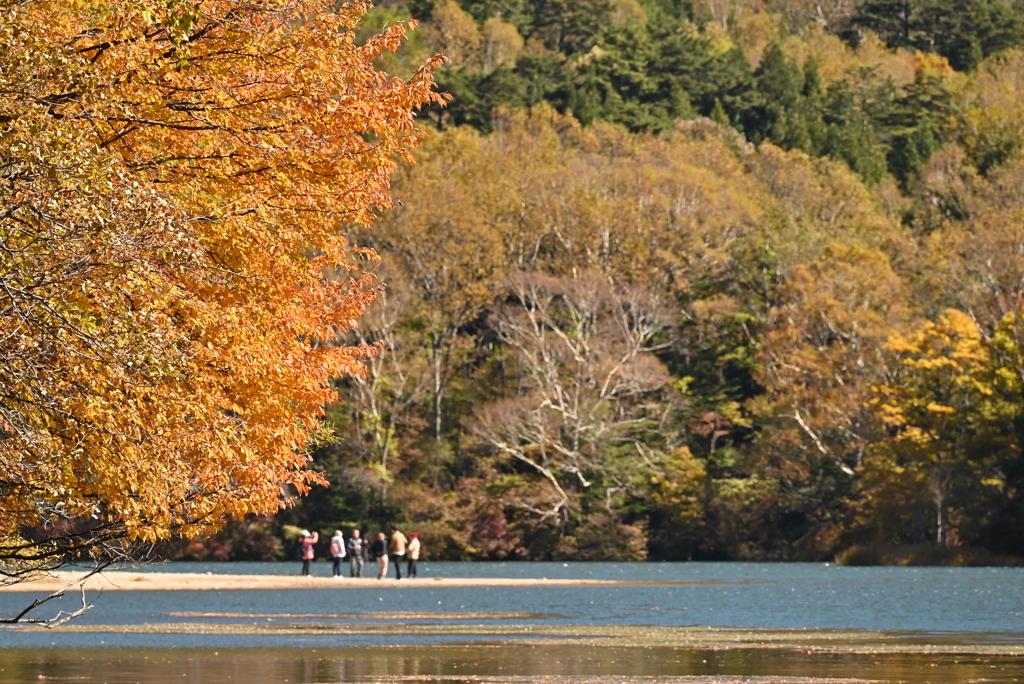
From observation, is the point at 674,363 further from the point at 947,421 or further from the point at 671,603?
the point at 671,603

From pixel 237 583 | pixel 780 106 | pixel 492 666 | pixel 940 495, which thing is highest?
pixel 780 106

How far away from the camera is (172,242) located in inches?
414

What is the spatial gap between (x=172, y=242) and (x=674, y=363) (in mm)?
69620

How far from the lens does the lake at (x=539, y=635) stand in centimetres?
1700

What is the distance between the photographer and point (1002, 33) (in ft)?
418

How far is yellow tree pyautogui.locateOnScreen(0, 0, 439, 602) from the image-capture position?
10.1 m

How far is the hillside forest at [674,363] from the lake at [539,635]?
2000 cm

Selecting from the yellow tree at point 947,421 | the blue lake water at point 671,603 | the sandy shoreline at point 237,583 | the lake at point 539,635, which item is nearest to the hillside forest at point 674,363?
the yellow tree at point 947,421

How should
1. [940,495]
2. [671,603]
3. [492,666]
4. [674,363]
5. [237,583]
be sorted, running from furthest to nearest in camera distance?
[674,363] → [940,495] → [237,583] → [671,603] → [492,666]

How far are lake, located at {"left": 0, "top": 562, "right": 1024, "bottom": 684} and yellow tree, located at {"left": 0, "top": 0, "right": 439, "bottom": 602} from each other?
9.94 feet

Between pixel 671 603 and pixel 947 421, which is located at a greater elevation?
pixel 947 421

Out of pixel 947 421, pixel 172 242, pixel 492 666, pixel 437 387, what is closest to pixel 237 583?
pixel 492 666

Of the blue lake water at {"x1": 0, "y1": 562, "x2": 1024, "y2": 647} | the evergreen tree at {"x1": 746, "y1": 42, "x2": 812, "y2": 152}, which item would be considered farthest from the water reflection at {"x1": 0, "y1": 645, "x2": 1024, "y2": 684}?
the evergreen tree at {"x1": 746, "y1": 42, "x2": 812, "y2": 152}

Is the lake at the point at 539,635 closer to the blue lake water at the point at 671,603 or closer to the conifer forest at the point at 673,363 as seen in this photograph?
the blue lake water at the point at 671,603
